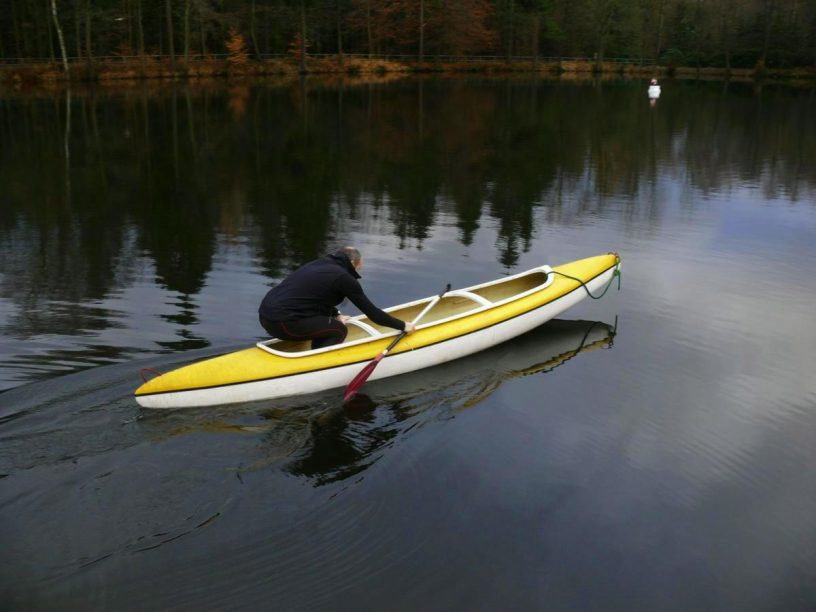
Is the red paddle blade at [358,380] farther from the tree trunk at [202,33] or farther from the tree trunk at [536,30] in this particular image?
the tree trunk at [536,30]

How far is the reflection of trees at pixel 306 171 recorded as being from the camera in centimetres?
1488

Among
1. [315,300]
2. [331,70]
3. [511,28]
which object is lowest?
[315,300]

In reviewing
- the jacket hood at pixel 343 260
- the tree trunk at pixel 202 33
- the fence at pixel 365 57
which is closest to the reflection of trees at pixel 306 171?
the jacket hood at pixel 343 260

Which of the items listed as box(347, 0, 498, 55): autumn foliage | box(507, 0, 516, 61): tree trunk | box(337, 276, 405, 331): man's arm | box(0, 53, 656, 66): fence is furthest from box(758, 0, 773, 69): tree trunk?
box(337, 276, 405, 331): man's arm

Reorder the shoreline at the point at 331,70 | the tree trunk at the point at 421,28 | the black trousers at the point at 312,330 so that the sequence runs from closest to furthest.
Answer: the black trousers at the point at 312,330 → the shoreline at the point at 331,70 → the tree trunk at the point at 421,28

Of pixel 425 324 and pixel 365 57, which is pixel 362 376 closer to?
pixel 425 324

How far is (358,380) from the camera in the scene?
29.0 feet

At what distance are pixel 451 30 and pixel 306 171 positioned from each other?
5030cm

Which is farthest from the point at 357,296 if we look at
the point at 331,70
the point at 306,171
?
the point at 331,70

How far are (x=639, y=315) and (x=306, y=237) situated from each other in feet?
22.6

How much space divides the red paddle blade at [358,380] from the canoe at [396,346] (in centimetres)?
15

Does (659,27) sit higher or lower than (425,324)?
higher

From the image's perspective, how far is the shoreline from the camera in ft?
160

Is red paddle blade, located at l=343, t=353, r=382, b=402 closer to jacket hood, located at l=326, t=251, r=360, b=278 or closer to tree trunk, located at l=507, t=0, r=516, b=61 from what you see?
jacket hood, located at l=326, t=251, r=360, b=278
